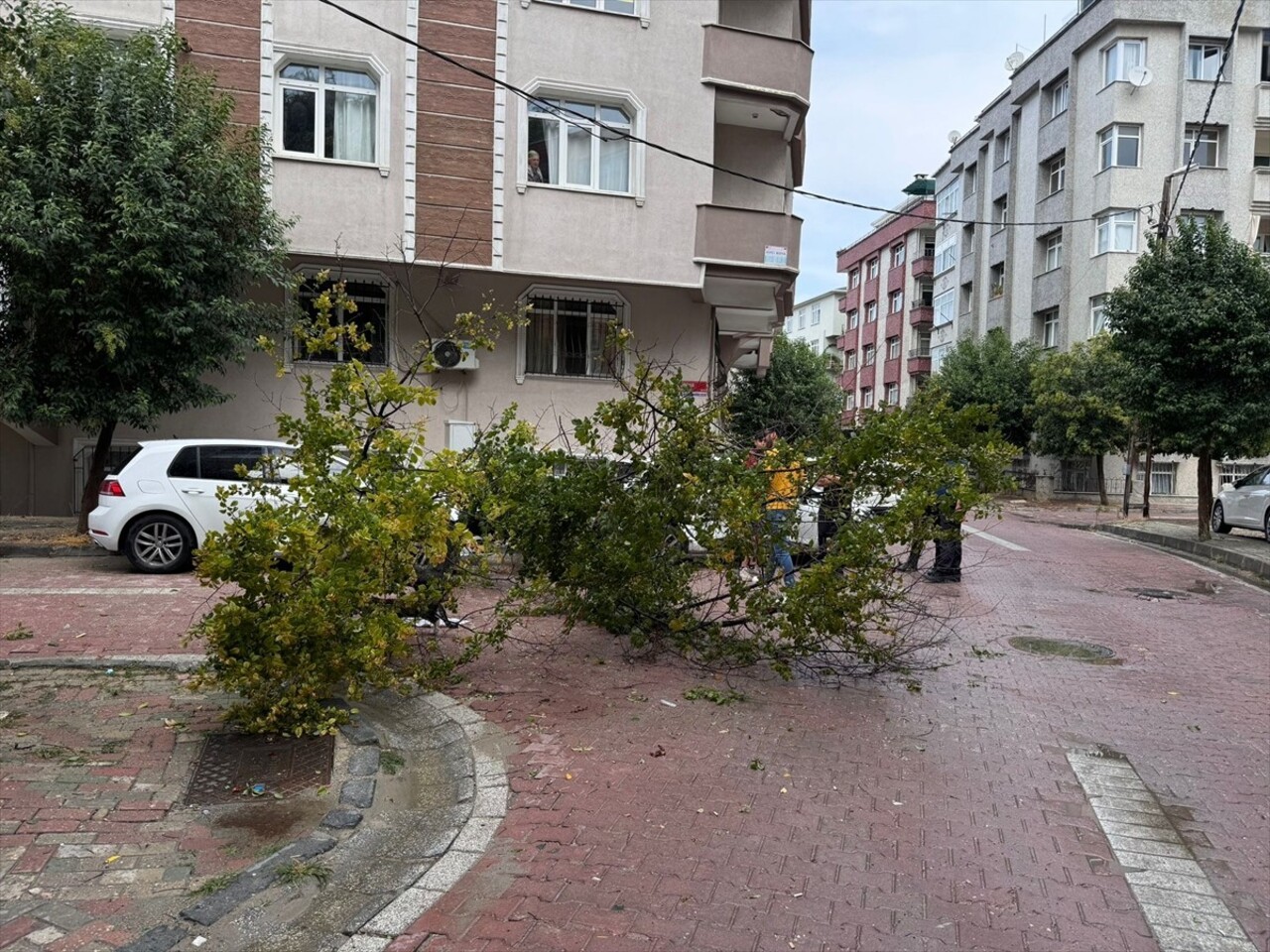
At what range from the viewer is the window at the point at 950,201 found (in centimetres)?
4569

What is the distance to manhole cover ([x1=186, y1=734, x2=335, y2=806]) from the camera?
15.0 ft

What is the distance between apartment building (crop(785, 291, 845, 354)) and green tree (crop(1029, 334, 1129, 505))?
1746 inches

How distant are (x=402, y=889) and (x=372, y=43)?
14616 mm

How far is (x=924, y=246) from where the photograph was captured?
5297 cm

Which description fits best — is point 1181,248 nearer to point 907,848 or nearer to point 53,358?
point 907,848

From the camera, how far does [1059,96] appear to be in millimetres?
35625

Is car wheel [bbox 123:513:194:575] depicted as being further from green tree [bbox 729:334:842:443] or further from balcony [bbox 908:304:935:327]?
balcony [bbox 908:304:935:327]

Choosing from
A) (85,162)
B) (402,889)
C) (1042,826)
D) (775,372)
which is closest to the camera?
(402,889)

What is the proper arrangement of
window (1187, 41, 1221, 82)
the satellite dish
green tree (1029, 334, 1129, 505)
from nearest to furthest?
green tree (1029, 334, 1129, 505) < the satellite dish < window (1187, 41, 1221, 82)

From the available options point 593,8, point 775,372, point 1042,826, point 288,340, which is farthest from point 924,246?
point 1042,826

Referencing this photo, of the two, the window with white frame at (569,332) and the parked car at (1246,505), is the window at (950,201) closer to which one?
the parked car at (1246,505)

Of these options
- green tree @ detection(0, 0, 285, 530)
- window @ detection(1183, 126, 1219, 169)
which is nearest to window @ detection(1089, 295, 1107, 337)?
window @ detection(1183, 126, 1219, 169)

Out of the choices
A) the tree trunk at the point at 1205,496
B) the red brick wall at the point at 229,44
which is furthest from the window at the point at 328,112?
the tree trunk at the point at 1205,496

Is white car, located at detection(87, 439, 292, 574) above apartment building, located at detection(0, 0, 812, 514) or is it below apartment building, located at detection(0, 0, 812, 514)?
below
